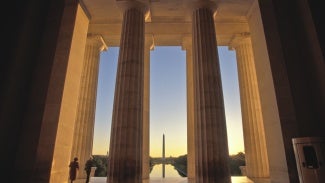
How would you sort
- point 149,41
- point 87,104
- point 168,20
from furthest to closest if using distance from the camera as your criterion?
point 149,41 → point 168,20 → point 87,104

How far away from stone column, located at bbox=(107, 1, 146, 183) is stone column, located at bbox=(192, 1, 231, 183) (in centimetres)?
973

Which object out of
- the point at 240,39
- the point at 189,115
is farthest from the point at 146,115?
the point at 240,39

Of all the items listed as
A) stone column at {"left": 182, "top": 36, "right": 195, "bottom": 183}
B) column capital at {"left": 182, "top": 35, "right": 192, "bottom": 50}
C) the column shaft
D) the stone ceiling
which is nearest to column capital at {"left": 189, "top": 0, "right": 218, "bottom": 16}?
the stone ceiling

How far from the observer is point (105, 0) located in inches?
1805

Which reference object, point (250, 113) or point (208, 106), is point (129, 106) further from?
point (250, 113)

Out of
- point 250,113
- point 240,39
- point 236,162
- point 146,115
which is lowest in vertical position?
point 236,162

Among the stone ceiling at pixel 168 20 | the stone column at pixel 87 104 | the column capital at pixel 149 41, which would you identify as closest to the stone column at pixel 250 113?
the stone ceiling at pixel 168 20

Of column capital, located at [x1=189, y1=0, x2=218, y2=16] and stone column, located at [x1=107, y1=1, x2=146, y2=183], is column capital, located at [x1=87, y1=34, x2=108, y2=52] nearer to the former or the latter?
stone column, located at [x1=107, y1=1, x2=146, y2=183]

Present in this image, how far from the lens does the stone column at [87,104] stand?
48.5 meters

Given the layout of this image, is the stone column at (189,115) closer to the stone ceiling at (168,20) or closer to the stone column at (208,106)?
the stone ceiling at (168,20)

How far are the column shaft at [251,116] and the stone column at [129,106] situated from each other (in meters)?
26.4

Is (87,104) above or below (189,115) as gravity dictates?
above

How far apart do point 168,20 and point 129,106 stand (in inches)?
1126

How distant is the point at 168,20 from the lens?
55781 mm
